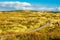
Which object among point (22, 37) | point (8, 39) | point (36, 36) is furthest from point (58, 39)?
point (8, 39)

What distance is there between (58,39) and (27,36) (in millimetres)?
3467

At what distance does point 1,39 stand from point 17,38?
1.80m

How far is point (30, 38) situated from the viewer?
72.1 feet

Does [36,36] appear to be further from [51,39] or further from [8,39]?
[8,39]

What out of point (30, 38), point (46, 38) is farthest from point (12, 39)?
point (46, 38)

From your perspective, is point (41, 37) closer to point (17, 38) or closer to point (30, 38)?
point (30, 38)

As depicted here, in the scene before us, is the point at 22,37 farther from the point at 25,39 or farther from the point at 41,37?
the point at 41,37

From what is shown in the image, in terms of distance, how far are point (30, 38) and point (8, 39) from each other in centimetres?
248

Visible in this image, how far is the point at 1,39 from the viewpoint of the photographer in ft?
73.6

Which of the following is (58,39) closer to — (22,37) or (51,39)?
(51,39)

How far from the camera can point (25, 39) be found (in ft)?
72.6

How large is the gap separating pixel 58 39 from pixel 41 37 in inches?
75.7

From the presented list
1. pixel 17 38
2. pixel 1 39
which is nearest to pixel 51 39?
pixel 17 38

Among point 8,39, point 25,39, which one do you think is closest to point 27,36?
point 25,39
